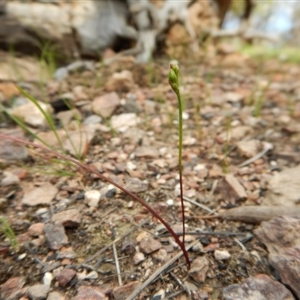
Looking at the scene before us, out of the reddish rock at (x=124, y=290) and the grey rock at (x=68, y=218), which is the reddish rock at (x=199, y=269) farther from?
the grey rock at (x=68, y=218)

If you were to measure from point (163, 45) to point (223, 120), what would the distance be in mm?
1415

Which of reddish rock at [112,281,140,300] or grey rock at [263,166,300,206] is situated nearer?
reddish rock at [112,281,140,300]

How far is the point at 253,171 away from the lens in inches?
46.0

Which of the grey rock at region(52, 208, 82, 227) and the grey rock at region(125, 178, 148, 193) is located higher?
the grey rock at region(125, 178, 148, 193)

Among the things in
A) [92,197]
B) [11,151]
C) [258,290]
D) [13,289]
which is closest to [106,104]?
[11,151]

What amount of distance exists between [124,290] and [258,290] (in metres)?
0.36

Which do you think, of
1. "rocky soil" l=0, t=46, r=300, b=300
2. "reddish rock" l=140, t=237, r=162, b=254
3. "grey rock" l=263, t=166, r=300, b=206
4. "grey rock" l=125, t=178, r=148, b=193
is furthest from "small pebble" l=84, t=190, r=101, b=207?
"grey rock" l=263, t=166, r=300, b=206

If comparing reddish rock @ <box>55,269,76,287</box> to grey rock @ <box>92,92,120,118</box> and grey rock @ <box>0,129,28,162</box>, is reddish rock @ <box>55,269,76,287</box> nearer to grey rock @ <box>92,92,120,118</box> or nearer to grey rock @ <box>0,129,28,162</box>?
grey rock @ <box>0,129,28,162</box>

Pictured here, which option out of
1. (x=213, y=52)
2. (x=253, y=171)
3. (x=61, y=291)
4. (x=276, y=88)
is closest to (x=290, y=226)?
(x=253, y=171)

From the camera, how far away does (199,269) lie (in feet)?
2.47

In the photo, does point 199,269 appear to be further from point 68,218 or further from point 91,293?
point 68,218

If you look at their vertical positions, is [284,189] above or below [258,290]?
above

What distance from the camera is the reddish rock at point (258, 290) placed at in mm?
670

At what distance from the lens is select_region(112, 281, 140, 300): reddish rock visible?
0.70 m
